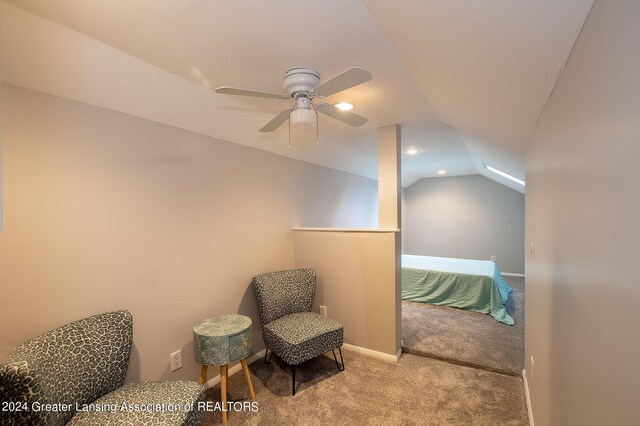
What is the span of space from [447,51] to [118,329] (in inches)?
93.4

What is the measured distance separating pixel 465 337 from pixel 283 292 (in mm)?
2182

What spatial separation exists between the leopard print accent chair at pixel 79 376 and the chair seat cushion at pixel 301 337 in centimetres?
76

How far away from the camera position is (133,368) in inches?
73.8

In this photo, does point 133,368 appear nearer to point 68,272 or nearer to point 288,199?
point 68,272

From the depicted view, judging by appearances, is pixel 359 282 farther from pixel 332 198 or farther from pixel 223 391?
pixel 332 198

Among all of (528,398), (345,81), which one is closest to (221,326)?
(345,81)

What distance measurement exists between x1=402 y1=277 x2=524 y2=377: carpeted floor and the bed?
0.12m

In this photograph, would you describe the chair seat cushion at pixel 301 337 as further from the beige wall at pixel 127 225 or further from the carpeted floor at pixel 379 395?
the beige wall at pixel 127 225

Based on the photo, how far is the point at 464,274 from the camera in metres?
4.06

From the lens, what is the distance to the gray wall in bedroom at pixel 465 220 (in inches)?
234

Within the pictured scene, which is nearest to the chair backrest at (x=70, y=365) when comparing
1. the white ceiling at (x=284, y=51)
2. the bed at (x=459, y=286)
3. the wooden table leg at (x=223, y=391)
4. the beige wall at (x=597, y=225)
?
the wooden table leg at (x=223, y=391)

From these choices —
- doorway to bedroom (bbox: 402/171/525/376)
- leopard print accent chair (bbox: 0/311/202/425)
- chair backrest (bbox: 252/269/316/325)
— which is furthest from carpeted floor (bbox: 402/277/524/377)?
leopard print accent chair (bbox: 0/311/202/425)

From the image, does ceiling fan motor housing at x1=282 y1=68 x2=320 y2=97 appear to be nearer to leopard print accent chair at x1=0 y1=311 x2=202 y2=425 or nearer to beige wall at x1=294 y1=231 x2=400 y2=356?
beige wall at x1=294 y1=231 x2=400 y2=356

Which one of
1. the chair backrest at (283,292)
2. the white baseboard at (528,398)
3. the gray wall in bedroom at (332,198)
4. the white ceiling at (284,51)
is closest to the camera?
the white ceiling at (284,51)
